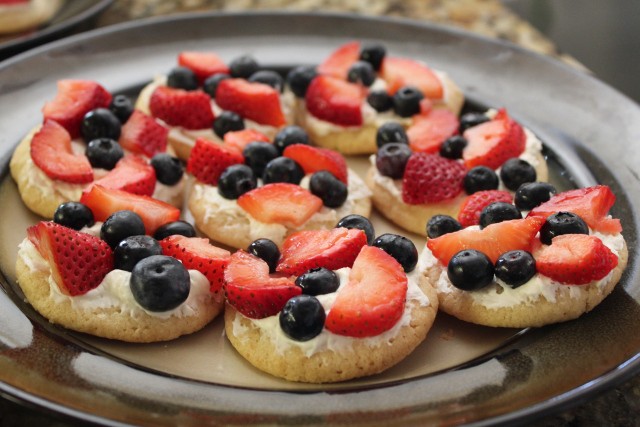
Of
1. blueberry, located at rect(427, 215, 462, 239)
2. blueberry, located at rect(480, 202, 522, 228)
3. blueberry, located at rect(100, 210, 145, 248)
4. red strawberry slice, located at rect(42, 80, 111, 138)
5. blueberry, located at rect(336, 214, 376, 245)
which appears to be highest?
red strawberry slice, located at rect(42, 80, 111, 138)

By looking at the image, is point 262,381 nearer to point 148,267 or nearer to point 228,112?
point 148,267

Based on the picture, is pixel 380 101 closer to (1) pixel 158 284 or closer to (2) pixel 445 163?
(2) pixel 445 163

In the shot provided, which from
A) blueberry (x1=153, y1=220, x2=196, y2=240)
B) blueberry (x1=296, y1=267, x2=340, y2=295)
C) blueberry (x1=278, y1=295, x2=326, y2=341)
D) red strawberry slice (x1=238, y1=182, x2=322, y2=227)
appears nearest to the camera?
blueberry (x1=278, y1=295, x2=326, y2=341)

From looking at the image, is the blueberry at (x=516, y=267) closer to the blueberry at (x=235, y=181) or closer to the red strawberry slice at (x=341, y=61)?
the blueberry at (x=235, y=181)

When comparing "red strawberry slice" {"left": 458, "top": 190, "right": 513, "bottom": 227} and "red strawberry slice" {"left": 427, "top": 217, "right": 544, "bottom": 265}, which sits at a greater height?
"red strawberry slice" {"left": 427, "top": 217, "right": 544, "bottom": 265}

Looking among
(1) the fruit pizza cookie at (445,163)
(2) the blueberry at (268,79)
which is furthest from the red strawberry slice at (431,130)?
(2) the blueberry at (268,79)

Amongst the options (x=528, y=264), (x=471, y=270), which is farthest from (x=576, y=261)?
(x=471, y=270)

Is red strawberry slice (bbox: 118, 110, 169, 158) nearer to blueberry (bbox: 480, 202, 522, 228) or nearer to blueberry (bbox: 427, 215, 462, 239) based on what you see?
blueberry (bbox: 427, 215, 462, 239)

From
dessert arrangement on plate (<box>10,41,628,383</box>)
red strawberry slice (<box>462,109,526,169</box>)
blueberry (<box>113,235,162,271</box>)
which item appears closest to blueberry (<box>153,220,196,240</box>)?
dessert arrangement on plate (<box>10,41,628,383</box>)
